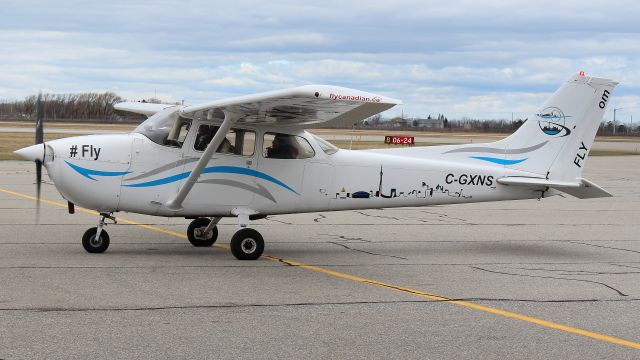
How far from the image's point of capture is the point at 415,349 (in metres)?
6.69

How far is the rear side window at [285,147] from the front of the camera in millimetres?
11648

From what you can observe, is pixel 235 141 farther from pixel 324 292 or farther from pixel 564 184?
pixel 564 184

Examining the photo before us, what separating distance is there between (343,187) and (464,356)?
5.56 meters

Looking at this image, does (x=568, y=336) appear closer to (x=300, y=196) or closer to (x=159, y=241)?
(x=300, y=196)

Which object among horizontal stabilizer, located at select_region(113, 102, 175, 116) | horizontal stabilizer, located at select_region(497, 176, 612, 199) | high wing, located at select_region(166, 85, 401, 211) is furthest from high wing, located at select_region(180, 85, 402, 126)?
horizontal stabilizer, located at select_region(497, 176, 612, 199)

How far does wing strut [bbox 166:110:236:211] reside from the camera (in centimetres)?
1078

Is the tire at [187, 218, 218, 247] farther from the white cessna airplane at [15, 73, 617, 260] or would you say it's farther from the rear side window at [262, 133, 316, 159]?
the rear side window at [262, 133, 316, 159]

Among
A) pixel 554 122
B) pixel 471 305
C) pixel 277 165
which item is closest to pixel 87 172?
pixel 277 165

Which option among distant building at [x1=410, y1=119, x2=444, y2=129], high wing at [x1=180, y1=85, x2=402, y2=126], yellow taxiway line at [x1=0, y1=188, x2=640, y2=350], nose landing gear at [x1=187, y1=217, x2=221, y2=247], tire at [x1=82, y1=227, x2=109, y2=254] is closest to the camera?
yellow taxiway line at [x1=0, y1=188, x2=640, y2=350]

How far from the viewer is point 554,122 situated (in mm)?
12891

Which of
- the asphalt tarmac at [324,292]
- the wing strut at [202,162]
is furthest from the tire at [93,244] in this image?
the wing strut at [202,162]

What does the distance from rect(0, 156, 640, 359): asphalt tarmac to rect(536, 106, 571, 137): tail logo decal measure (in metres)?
1.75

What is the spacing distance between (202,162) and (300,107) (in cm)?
161

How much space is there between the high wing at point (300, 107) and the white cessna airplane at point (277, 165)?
27 mm
